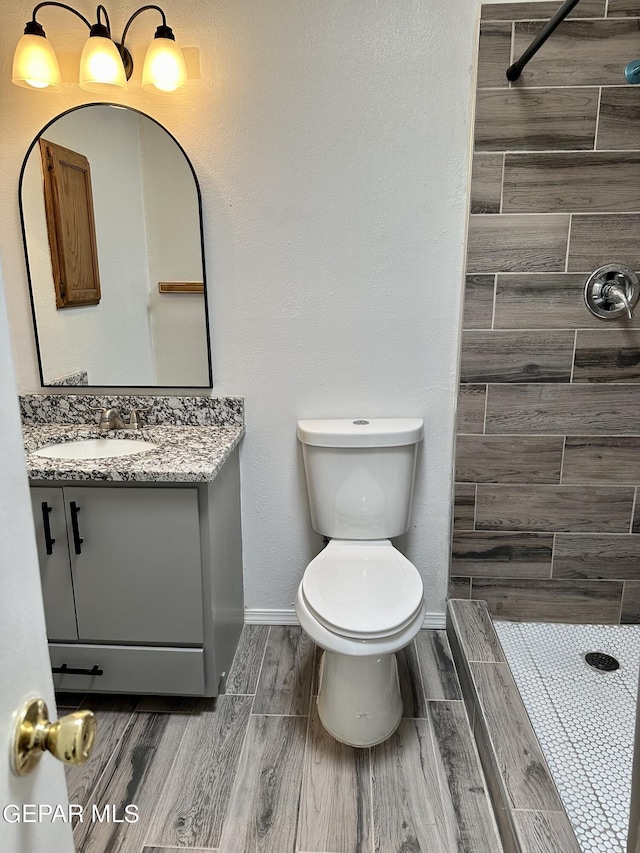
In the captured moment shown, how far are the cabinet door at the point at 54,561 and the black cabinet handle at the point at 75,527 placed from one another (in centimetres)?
3

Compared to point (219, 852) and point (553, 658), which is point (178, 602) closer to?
point (219, 852)

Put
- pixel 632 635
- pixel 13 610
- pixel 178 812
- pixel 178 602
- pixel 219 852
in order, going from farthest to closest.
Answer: pixel 632 635
pixel 178 602
pixel 178 812
pixel 219 852
pixel 13 610

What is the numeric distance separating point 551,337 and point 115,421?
5.01 feet

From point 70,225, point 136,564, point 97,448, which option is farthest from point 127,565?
point 70,225

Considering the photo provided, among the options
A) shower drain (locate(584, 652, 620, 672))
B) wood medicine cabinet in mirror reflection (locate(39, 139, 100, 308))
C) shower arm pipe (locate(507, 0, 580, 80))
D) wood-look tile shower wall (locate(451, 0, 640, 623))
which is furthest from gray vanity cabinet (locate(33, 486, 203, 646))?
shower arm pipe (locate(507, 0, 580, 80))

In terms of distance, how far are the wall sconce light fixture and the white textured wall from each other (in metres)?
0.13

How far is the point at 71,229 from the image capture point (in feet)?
6.54

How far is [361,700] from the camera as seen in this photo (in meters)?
1.65

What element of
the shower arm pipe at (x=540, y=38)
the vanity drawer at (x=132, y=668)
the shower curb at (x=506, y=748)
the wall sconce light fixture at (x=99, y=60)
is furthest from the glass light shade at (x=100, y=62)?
the shower curb at (x=506, y=748)

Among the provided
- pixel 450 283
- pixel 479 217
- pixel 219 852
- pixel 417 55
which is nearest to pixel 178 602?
pixel 219 852

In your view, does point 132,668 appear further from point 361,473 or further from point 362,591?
point 361,473

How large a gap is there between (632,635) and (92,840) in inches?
71.6

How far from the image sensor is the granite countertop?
1608 millimetres

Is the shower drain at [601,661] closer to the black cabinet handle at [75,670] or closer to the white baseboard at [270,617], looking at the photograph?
the white baseboard at [270,617]
